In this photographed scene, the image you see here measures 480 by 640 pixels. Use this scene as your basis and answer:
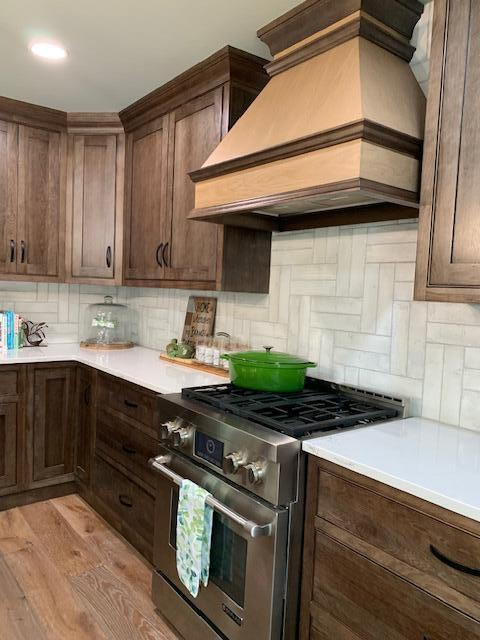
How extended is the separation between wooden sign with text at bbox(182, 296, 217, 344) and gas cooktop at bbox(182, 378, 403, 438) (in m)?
0.81

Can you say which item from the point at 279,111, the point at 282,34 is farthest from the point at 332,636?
the point at 282,34

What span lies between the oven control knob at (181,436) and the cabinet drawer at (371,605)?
1.94ft

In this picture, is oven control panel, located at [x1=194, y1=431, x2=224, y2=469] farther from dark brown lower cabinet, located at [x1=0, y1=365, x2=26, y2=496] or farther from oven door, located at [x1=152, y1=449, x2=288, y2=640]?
dark brown lower cabinet, located at [x1=0, y1=365, x2=26, y2=496]

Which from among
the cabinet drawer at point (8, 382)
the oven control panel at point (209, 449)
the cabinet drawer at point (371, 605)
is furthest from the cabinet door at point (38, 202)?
the cabinet drawer at point (371, 605)

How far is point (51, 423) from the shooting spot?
295cm

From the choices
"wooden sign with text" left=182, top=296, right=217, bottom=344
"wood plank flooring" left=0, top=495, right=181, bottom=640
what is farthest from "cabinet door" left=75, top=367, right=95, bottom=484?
"wooden sign with text" left=182, top=296, right=217, bottom=344

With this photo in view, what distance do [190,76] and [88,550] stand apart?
2458 millimetres

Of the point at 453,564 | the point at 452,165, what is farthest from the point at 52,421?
the point at 452,165

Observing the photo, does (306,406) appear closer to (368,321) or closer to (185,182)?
(368,321)

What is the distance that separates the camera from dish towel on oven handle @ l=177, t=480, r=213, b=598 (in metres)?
1.67

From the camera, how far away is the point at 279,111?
1838mm

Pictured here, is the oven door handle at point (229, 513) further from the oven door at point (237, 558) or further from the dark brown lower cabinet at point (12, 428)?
the dark brown lower cabinet at point (12, 428)

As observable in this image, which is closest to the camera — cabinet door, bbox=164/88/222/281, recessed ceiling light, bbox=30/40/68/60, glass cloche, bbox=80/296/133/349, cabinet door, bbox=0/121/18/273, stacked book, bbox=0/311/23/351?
recessed ceiling light, bbox=30/40/68/60

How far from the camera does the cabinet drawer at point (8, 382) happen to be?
2.75 m
